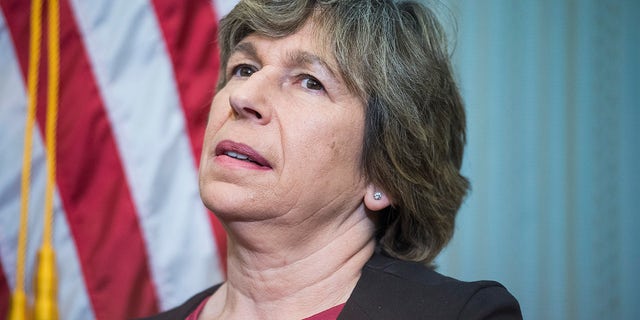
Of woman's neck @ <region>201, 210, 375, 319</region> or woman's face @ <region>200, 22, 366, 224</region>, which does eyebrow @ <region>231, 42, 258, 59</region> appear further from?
woman's neck @ <region>201, 210, 375, 319</region>

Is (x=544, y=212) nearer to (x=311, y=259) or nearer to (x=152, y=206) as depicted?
(x=311, y=259)

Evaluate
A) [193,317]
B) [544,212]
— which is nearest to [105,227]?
[193,317]

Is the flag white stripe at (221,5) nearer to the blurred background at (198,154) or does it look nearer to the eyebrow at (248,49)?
the blurred background at (198,154)

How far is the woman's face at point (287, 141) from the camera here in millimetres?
1306

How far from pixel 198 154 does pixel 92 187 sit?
0.29 metres

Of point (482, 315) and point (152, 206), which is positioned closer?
point (482, 315)

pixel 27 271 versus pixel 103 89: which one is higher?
pixel 103 89

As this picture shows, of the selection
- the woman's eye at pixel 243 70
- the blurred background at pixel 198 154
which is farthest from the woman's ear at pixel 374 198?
the blurred background at pixel 198 154

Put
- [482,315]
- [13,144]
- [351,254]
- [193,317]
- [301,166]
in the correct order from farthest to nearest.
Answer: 1. [13,144]
2. [193,317]
3. [351,254]
4. [301,166]
5. [482,315]

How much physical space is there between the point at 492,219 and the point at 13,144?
129 centimetres

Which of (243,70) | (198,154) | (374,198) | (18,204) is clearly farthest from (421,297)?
(18,204)

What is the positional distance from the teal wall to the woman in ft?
1.79

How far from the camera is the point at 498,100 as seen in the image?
2.03 meters

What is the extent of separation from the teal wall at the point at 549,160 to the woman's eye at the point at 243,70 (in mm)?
745
